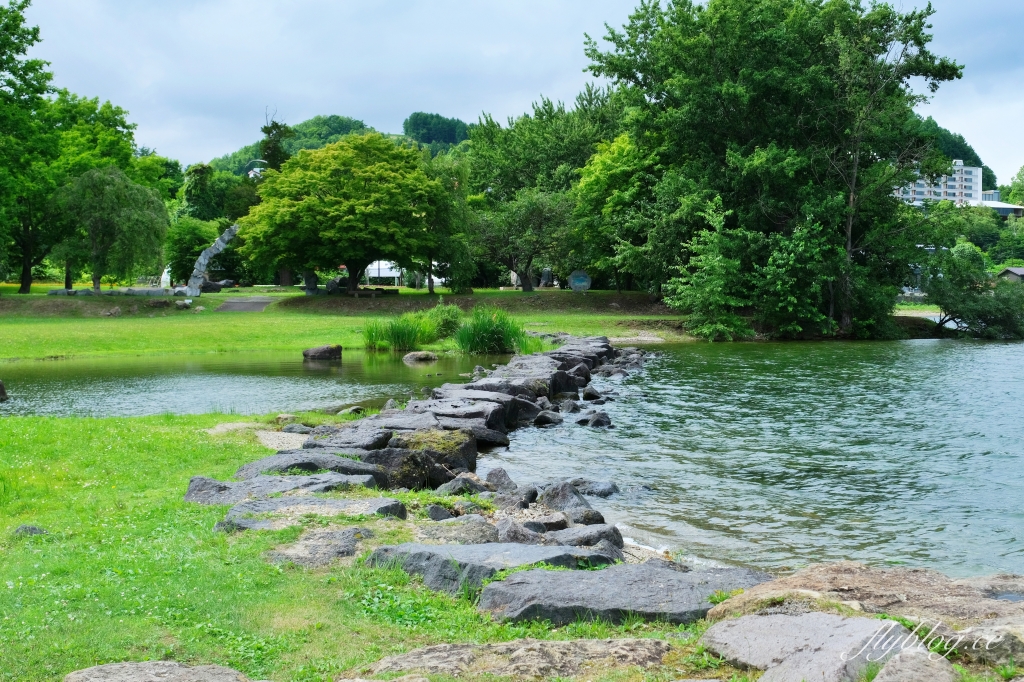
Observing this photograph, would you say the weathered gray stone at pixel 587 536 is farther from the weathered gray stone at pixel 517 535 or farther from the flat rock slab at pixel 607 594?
the flat rock slab at pixel 607 594

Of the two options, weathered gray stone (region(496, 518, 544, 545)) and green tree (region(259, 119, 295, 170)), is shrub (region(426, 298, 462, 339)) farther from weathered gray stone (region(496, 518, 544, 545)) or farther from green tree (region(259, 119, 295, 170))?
green tree (region(259, 119, 295, 170))

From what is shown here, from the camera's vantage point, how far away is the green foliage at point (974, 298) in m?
39.5

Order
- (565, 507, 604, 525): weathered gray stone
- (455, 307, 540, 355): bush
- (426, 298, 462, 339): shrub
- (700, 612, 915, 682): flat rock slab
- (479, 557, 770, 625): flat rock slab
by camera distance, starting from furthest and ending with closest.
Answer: (426, 298, 462, 339): shrub, (455, 307, 540, 355): bush, (565, 507, 604, 525): weathered gray stone, (479, 557, 770, 625): flat rock slab, (700, 612, 915, 682): flat rock slab

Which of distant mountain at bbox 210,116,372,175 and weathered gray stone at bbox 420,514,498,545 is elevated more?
distant mountain at bbox 210,116,372,175

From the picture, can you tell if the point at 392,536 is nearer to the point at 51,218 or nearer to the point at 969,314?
the point at 969,314

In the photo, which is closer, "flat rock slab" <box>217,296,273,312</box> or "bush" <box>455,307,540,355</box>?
"bush" <box>455,307,540,355</box>

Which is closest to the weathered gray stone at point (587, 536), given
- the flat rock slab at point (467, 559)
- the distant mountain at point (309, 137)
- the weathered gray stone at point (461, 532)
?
the weathered gray stone at point (461, 532)

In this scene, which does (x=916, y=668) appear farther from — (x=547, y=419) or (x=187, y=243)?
(x=187, y=243)

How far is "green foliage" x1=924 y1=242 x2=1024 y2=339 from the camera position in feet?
129

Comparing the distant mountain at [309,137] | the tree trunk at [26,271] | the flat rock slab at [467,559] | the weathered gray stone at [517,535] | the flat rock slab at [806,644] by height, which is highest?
the distant mountain at [309,137]

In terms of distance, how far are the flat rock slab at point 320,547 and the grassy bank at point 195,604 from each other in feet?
0.44

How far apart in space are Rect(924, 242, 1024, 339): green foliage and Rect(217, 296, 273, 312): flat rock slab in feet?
109

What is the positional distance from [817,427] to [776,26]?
94.5 feet

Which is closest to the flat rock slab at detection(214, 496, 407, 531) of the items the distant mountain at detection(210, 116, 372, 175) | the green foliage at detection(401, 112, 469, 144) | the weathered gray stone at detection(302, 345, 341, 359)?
the weathered gray stone at detection(302, 345, 341, 359)
